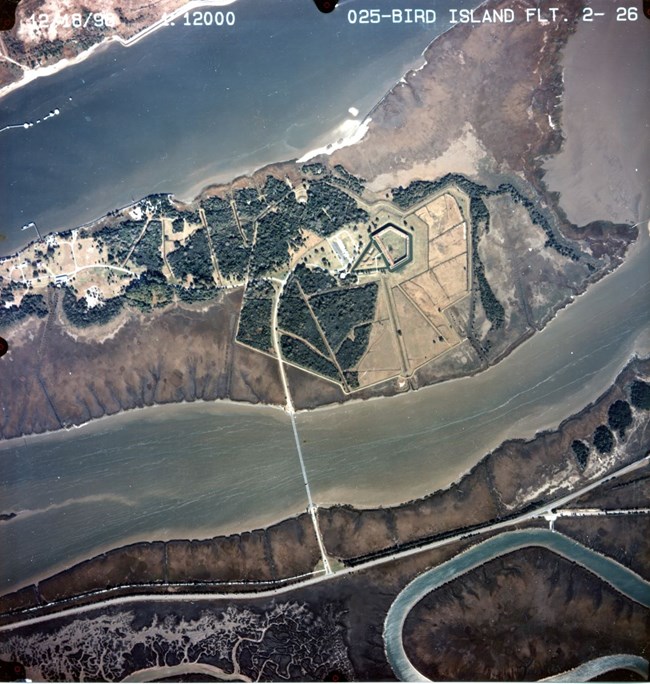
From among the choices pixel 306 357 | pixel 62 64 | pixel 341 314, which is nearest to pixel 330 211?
pixel 341 314

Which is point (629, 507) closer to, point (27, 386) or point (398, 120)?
point (398, 120)

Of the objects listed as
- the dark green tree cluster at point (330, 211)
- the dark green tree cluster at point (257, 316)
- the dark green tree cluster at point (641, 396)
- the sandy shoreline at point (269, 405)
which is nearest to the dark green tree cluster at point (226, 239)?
the dark green tree cluster at point (257, 316)

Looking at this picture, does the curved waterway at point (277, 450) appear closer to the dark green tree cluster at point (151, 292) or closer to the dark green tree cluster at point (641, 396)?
the dark green tree cluster at point (641, 396)

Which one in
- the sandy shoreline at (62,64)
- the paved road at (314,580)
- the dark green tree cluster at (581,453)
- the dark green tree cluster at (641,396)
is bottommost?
the paved road at (314,580)

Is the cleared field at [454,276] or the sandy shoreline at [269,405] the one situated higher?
the cleared field at [454,276]

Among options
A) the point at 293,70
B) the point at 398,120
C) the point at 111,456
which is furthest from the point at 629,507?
the point at 293,70
